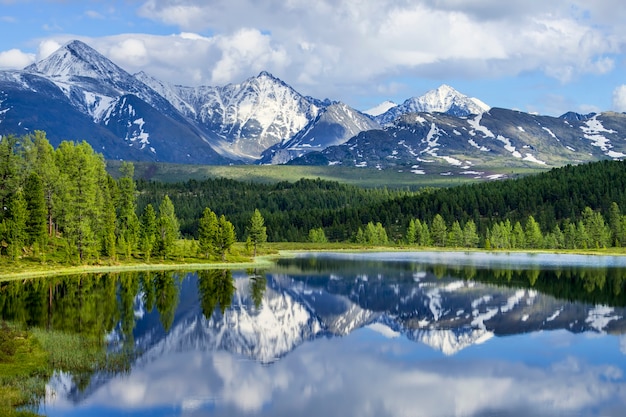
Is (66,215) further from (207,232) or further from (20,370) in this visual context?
(20,370)

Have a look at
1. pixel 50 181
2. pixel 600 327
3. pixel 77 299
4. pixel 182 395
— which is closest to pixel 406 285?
pixel 600 327

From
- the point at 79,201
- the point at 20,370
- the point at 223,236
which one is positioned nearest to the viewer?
the point at 20,370

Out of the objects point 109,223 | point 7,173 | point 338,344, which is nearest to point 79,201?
point 109,223

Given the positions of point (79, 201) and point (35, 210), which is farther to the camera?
point (79, 201)

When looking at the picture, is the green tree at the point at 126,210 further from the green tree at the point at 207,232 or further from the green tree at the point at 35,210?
the green tree at the point at 35,210

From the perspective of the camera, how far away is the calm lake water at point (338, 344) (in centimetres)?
4403

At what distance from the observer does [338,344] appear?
213 feet

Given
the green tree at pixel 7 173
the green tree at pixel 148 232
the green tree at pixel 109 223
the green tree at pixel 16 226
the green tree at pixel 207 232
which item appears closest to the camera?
the green tree at pixel 16 226

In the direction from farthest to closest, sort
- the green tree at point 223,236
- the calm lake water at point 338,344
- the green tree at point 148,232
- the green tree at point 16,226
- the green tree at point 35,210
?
1. the green tree at point 223,236
2. the green tree at point 148,232
3. the green tree at point 35,210
4. the green tree at point 16,226
5. the calm lake water at point 338,344

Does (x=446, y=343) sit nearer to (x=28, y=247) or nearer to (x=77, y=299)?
(x=77, y=299)

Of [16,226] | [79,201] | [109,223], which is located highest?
[79,201]

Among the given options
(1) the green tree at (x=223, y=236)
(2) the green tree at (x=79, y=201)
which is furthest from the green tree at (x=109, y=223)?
(1) the green tree at (x=223, y=236)

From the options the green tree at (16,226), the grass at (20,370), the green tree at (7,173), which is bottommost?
the grass at (20,370)

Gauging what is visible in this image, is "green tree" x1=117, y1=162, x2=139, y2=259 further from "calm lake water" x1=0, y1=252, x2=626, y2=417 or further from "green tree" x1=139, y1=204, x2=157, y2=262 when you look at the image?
"calm lake water" x1=0, y1=252, x2=626, y2=417
